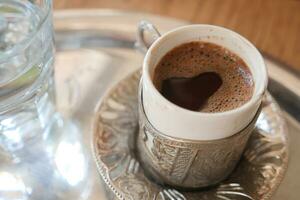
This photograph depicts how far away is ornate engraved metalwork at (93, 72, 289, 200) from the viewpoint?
55 centimetres

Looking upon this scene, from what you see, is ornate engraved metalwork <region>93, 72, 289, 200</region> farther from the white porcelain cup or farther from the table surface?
the table surface

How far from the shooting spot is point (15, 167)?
615mm

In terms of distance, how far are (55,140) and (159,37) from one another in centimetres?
20

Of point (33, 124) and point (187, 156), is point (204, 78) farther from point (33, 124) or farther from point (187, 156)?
point (33, 124)

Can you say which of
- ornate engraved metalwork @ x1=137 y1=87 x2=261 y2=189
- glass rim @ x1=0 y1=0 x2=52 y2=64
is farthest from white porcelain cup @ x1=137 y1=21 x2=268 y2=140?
glass rim @ x1=0 y1=0 x2=52 y2=64

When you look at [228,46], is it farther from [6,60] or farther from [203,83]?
[6,60]

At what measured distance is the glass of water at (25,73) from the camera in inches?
22.1

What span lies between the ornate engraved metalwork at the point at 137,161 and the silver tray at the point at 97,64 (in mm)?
36

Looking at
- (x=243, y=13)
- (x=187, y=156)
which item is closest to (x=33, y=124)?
(x=187, y=156)

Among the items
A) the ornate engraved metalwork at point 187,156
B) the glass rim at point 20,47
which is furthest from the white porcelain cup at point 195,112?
the glass rim at point 20,47

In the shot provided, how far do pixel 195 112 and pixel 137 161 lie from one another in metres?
0.13

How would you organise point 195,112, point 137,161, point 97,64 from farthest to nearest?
point 97,64 → point 137,161 → point 195,112

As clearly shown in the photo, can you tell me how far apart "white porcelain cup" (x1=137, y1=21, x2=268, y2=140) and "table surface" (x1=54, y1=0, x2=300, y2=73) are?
0.20 metres

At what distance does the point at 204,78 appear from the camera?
531 millimetres
